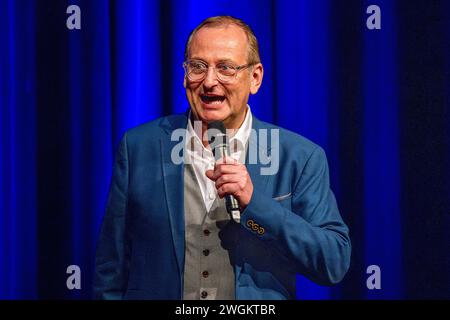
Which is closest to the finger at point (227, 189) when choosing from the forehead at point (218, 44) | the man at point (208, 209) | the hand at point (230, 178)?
the hand at point (230, 178)

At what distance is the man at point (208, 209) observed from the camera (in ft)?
6.83

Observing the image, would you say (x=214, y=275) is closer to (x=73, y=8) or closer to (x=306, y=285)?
(x=306, y=285)

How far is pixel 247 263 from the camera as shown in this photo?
2.10 meters

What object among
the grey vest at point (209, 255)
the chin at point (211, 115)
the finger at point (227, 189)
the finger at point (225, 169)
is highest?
the chin at point (211, 115)

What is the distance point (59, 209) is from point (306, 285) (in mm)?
934

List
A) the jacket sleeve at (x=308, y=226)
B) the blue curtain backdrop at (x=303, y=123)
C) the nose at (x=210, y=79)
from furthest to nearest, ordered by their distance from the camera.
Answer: the blue curtain backdrop at (x=303, y=123) < the nose at (x=210, y=79) < the jacket sleeve at (x=308, y=226)

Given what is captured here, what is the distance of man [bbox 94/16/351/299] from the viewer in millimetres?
2082

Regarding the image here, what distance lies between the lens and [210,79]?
211 centimetres

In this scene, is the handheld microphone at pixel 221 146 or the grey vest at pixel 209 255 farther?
the grey vest at pixel 209 255

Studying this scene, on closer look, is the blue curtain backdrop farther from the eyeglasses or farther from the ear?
the eyeglasses

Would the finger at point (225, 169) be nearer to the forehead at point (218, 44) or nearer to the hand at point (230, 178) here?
the hand at point (230, 178)

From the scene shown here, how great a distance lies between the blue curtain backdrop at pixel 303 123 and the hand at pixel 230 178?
2.27 ft

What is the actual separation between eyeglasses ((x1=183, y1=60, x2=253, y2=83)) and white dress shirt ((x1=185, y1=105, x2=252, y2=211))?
14 cm

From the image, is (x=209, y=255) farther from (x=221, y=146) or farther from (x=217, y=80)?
(x=217, y=80)
